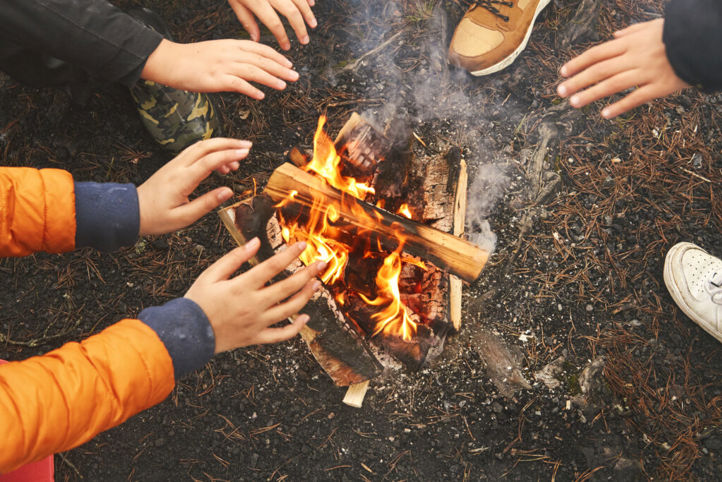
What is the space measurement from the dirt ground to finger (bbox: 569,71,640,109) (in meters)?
0.88

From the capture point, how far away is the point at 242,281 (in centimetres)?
181

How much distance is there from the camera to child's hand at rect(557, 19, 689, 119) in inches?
80.3

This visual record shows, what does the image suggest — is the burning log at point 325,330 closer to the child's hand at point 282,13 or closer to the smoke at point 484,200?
the child's hand at point 282,13

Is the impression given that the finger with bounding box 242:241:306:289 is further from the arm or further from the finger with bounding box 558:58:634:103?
the finger with bounding box 558:58:634:103

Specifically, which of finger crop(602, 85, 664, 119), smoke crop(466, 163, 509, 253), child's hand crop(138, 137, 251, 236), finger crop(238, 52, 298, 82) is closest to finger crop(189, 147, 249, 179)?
child's hand crop(138, 137, 251, 236)

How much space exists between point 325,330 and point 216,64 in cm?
141

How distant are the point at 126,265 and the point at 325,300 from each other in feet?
4.48

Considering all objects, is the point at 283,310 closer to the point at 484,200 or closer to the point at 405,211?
the point at 405,211

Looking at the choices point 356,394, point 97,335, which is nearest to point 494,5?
point 356,394

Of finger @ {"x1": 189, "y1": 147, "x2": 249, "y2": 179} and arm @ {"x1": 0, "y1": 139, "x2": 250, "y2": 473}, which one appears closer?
arm @ {"x1": 0, "y1": 139, "x2": 250, "y2": 473}

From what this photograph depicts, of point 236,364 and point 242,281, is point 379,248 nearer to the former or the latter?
point 242,281

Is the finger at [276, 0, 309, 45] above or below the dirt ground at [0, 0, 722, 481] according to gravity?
above

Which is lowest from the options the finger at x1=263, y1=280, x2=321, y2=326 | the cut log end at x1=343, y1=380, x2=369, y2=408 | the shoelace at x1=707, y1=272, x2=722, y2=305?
the cut log end at x1=343, y1=380, x2=369, y2=408

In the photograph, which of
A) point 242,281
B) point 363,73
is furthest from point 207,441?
point 363,73
